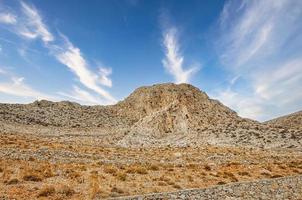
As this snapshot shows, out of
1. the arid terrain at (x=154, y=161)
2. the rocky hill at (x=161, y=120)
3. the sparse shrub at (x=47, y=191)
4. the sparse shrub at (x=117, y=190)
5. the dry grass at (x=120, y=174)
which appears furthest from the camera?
the rocky hill at (x=161, y=120)

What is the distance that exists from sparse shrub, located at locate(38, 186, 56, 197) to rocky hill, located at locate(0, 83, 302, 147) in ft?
122

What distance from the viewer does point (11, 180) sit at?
2114 cm

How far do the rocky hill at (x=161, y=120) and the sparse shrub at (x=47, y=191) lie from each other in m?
37.3

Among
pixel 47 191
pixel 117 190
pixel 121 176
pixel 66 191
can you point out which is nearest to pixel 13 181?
pixel 47 191

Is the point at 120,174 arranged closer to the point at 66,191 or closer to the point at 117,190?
the point at 117,190

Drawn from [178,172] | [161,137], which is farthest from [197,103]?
[178,172]

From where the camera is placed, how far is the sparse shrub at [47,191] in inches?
732

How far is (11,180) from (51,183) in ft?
7.82

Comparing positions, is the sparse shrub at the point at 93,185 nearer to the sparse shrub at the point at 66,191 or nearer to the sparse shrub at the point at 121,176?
the sparse shrub at the point at 66,191

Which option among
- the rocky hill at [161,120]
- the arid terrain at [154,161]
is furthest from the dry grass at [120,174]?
the rocky hill at [161,120]

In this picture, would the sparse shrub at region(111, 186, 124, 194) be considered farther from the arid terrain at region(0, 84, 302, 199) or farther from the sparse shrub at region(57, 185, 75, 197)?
the sparse shrub at region(57, 185, 75, 197)

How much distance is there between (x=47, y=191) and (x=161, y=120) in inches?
1916

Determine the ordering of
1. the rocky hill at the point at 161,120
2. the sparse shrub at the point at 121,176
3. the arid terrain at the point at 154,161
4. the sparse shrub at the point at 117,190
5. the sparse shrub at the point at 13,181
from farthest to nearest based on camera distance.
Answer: the rocky hill at the point at 161,120 < the sparse shrub at the point at 121,176 < the arid terrain at the point at 154,161 < the sparse shrub at the point at 13,181 < the sparse shrub at the point at 117,190

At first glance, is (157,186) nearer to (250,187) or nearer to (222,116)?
(250,187)
